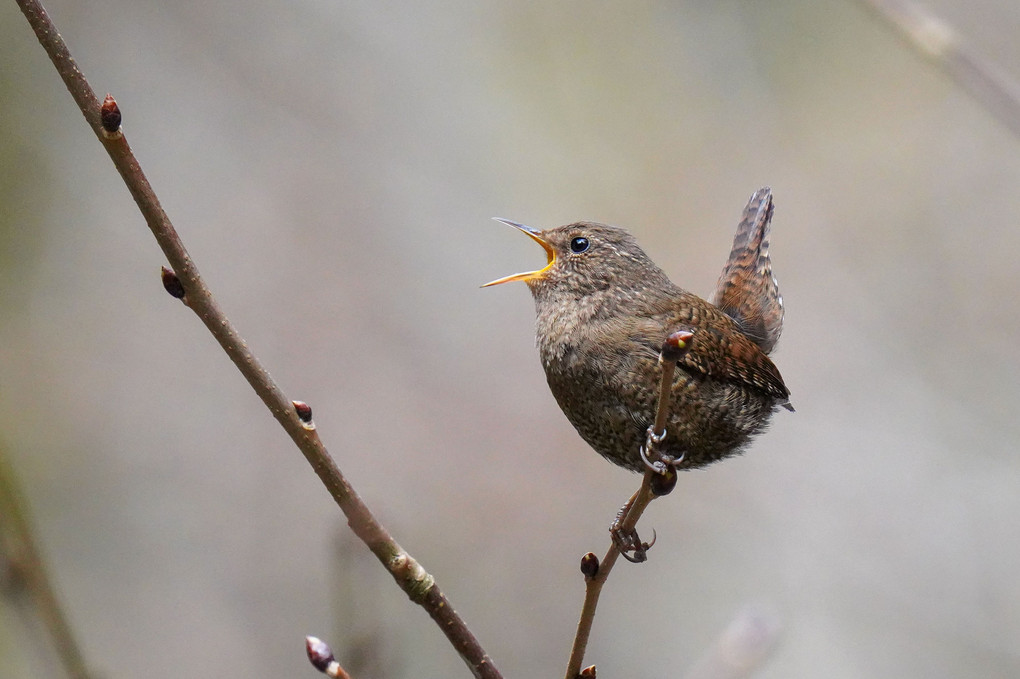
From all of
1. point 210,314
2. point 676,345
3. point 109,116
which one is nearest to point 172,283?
point 210,314

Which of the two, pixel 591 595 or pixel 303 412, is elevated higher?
pixel 303 412

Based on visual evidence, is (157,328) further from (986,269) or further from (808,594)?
(986,269)

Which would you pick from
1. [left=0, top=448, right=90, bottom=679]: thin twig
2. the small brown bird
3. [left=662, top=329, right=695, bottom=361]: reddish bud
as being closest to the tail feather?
the small brown bird

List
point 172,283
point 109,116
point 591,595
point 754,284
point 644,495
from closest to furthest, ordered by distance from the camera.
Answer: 1. point 109,116
2. point 172,283
3. point 591,595
4. point 644,495
5. point 754,284

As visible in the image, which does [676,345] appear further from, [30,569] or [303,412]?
[30,569]

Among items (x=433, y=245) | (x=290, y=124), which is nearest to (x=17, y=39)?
(x=290, y=124)

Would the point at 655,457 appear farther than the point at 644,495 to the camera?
Yes

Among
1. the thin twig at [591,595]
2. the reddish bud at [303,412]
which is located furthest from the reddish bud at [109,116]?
the thin twig at [591,595]
